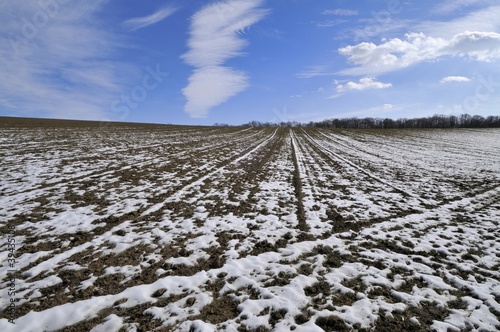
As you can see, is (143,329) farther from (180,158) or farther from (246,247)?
(180,158)

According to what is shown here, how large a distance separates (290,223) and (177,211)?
11.7 ft

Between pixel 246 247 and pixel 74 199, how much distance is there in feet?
21.3

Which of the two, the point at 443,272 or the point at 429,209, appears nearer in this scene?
the point at 443,272

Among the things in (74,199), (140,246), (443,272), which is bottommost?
(443,272)

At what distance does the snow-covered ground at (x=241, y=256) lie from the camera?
404cm

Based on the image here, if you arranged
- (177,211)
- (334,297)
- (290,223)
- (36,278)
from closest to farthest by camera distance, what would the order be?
(334,297) → (36,278) → (290,223) → (177,211)

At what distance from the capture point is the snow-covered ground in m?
4.04

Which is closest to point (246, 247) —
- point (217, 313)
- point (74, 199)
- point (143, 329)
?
point (217, 313)

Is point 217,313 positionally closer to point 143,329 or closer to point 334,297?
point 143,329

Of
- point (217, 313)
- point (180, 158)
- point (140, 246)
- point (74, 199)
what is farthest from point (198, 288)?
point (180, 158)

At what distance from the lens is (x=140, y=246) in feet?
19.9

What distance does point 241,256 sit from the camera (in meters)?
5.79

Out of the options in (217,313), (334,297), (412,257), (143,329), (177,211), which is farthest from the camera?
(177,211)

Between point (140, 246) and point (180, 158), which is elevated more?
point (180, 158)
